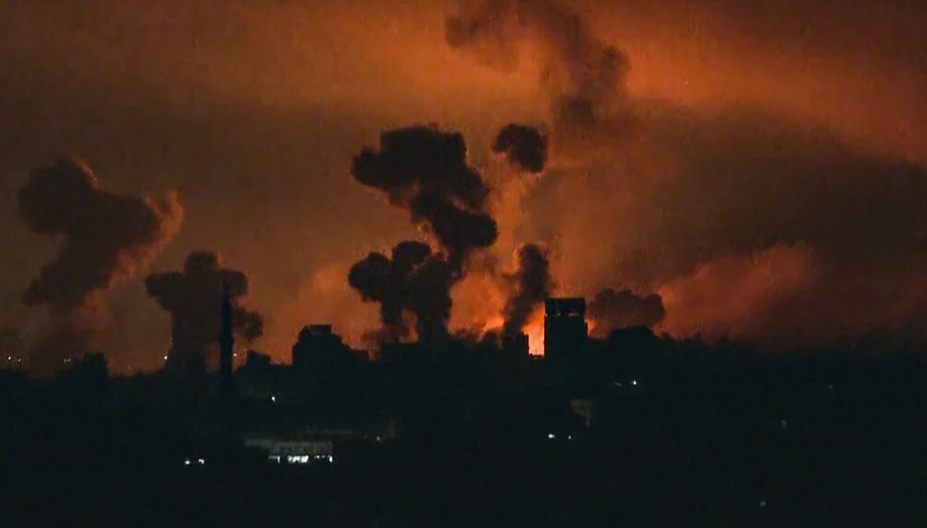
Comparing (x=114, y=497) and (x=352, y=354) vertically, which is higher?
(x=352, y=354)

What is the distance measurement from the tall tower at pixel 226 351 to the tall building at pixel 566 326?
19050 mm

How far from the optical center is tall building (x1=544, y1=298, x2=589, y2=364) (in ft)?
330

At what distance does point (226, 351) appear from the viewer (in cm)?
9612

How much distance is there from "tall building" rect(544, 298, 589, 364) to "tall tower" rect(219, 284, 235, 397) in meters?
19.1

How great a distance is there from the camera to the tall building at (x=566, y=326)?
330ft

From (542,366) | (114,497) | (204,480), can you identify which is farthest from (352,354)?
(114,497)

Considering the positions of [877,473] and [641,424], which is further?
[641,424]

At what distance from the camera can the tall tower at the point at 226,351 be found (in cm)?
9594

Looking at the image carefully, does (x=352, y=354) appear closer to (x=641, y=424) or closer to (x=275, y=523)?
(x=641, y=424)

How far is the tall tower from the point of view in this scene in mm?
95938

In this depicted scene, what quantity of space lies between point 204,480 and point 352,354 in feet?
132

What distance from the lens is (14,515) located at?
53.8 m

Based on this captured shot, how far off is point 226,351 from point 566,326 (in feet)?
67.1

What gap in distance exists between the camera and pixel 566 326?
3964 inches
